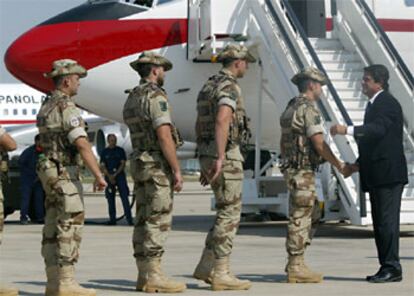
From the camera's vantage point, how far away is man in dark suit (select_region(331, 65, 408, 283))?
9.87 m

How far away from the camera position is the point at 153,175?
9.27 meters

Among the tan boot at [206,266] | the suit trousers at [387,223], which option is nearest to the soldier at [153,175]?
the tan boot at [206,266]

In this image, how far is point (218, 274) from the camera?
9.48m

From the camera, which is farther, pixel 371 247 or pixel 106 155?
pixel 106 155

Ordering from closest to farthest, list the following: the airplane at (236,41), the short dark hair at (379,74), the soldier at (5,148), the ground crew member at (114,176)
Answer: the soldier at (5,148) → the short dark hair at (379,74) → the airplane at (236,41) → the ground crew member at (114,176)

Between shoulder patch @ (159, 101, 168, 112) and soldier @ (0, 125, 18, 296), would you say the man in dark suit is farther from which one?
soldier @ (0, 125, 18, 296)

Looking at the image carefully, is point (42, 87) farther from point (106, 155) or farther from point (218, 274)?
point (218, 274)

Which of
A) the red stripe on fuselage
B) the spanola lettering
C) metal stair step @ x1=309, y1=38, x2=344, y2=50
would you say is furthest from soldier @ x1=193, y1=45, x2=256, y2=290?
the spanola lettering

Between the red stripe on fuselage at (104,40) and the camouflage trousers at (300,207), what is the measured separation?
6.83 meters

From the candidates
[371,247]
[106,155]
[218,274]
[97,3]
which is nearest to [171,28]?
[97,3]

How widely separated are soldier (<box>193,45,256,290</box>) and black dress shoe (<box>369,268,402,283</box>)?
1.09 metres

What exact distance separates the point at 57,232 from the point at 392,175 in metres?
2.81

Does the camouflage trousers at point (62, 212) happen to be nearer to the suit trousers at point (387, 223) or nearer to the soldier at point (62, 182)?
the soldier at point (62, 182)

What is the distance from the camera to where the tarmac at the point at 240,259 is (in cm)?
962
